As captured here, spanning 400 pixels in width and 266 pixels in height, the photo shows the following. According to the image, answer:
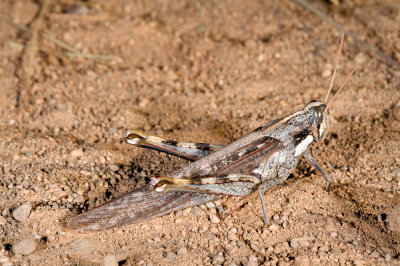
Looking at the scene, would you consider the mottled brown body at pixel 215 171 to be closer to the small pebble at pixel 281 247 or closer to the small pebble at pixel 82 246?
the small pebble at pixel 82 246

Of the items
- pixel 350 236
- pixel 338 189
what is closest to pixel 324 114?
pixel 338 189

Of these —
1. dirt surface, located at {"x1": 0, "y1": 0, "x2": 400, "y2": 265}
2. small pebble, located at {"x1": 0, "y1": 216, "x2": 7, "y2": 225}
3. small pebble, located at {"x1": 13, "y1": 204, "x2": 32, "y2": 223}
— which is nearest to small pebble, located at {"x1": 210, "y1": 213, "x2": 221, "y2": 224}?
dirt surface, located at {"x1": 0, "y1": 0, "x2": 400, "y2": 265}

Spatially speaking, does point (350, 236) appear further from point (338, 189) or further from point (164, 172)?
point (164, 172)

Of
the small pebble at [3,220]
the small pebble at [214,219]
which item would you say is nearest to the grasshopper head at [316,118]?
the small pebble at [214,219]

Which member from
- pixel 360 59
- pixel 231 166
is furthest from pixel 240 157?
pixel 360 59

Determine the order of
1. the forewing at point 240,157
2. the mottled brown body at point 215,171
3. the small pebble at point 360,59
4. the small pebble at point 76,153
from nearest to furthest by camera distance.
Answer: the mottled brown body at point 215,171 → the forewing at point 240,157 → the small pebble at point 76,153 → the small pebble at point 360,59

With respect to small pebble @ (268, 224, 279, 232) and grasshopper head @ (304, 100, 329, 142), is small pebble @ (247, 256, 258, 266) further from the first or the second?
grasshopper head @ (304, 100, 329, 142)

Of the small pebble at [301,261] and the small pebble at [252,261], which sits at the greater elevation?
the small pebble at [301,261]
